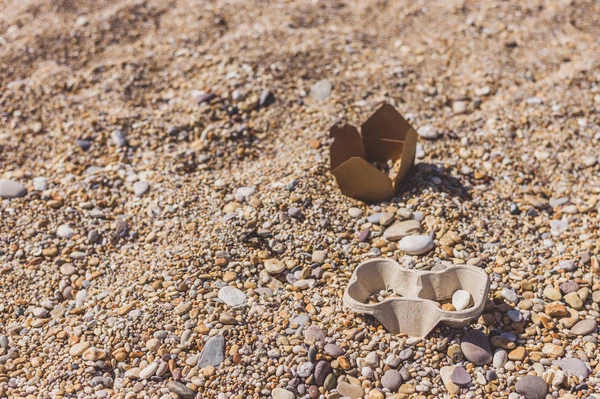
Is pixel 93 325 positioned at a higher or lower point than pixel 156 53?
lower

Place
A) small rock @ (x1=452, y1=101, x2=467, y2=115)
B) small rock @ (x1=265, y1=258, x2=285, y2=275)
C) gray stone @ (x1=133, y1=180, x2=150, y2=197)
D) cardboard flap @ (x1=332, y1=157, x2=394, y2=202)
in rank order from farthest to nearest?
small rock @ (x1=452, y1=101, x2=467, y2=115), gray stone @ (x1=133, y1=180, x2=150, y2=197), cardboard flap @ (x1=332, y1=157, x2=394, y2=202), small rock @ (x1=265, y1=258, x2=285, y2=275)

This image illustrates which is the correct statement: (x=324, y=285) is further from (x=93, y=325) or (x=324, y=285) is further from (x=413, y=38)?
(x=413, y=38)

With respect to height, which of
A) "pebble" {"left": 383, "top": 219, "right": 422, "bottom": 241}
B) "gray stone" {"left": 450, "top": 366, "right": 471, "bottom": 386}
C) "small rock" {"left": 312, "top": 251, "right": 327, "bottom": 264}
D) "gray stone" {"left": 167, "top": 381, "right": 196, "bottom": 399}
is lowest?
"gray stone" {"left": 450, "top": 366, "right": 471, "bottom": 386}

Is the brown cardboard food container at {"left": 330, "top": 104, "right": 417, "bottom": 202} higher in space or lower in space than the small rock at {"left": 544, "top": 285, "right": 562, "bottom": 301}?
higher

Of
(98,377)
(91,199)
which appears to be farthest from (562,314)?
(91,199)

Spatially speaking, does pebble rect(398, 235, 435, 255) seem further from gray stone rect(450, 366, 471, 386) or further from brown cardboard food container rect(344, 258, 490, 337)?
gray stone rect(450, 366, 471, 386)

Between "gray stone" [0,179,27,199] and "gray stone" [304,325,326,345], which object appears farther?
"gray stone" [0,179,27,199]

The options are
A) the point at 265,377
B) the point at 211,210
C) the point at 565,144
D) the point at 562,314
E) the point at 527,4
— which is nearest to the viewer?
the point at 265,377

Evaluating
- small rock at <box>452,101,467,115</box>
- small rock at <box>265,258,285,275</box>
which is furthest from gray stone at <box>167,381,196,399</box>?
small rock at <box>452,101,467,115</box>

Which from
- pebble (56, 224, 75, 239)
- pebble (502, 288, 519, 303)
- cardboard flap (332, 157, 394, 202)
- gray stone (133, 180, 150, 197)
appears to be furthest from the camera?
gray stone (133, 180, 150, 197)
